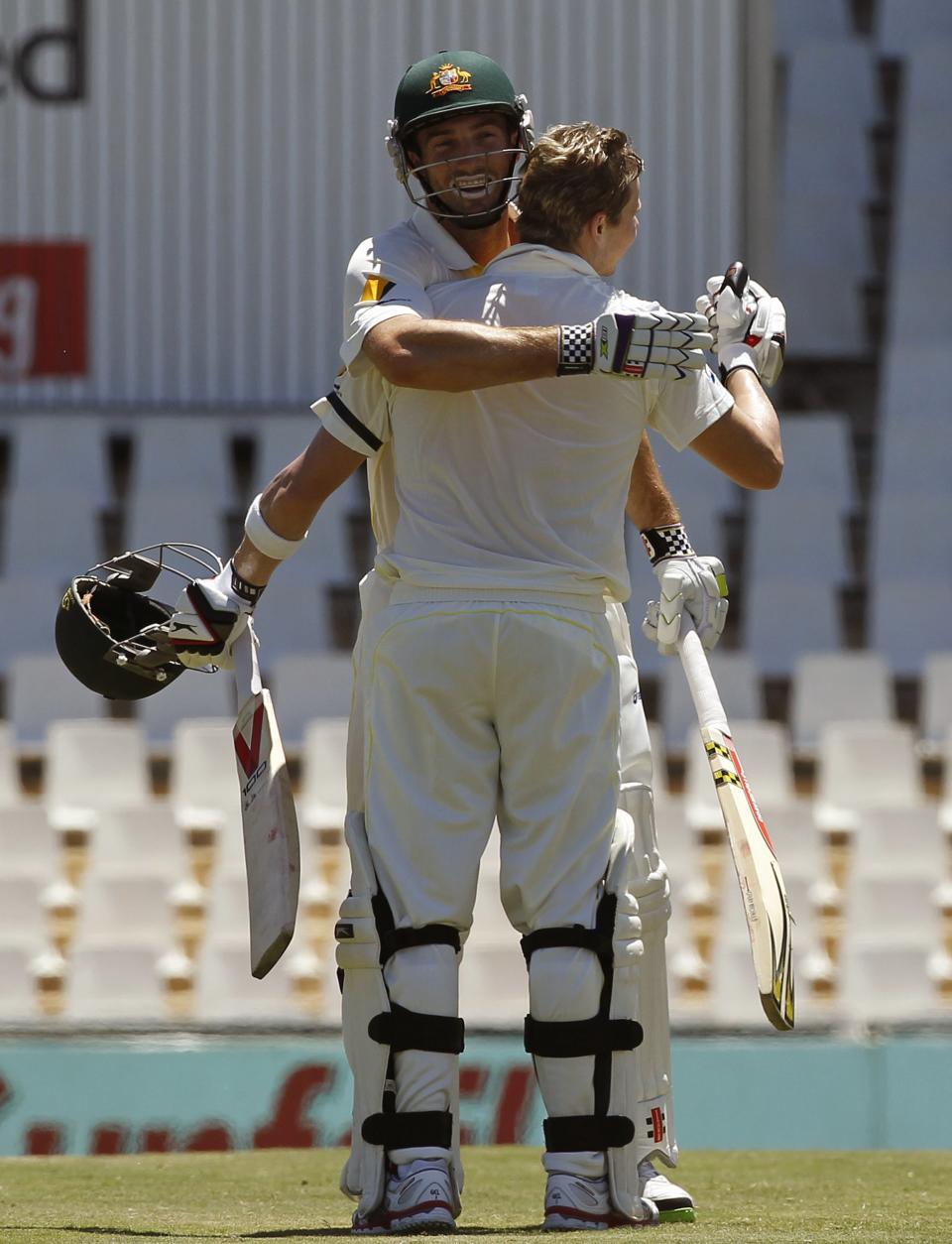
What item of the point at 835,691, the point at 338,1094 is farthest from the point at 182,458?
the point at 338,1094

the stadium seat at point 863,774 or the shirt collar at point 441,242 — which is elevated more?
the shirt collar at point 441,242

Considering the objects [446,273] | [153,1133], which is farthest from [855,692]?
[446,273]

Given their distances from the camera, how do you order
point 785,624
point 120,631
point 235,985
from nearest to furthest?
point 120,631 → point 235,985 → point 785,624

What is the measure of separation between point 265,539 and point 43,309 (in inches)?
267

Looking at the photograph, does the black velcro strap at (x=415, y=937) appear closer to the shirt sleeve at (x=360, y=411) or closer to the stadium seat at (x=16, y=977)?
the shirt sleeve at (x=360, y=411)

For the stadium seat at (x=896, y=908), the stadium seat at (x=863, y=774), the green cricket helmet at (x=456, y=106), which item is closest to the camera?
the green cricket helmet at (x=456, y=106)

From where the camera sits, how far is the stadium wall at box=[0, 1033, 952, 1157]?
5.27 meters

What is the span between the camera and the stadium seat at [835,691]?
8.42 m

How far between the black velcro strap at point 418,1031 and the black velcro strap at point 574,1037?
0.11m

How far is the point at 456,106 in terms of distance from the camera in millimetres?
3348

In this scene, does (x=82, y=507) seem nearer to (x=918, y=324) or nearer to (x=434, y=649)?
(x=918, y=324)

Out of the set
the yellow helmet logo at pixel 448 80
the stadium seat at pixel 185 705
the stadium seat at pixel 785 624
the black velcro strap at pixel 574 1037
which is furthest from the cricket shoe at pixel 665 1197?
the stadium seat at pixel 785 624

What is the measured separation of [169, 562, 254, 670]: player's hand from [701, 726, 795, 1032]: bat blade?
0.76m

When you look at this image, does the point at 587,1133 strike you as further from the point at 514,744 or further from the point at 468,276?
the point at 468,276
